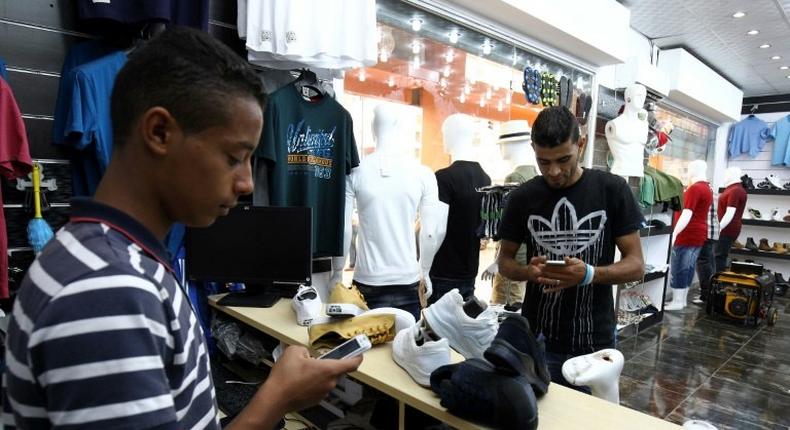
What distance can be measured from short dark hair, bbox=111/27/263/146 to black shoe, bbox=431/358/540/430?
82 cm

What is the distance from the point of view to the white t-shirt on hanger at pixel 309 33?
2.09 m

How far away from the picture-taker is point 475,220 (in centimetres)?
285

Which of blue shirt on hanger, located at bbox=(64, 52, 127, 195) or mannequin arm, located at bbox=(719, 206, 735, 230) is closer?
blue shirt on hanger, located at bbox=(64, 52, 127, 195)

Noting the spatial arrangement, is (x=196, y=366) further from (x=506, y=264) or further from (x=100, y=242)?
(x=506, y=264)

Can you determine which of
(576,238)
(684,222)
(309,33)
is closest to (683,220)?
(684,222)

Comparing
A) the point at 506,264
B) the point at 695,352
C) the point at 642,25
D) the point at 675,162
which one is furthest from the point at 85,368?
the point at 675,162

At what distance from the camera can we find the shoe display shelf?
5.01 meters

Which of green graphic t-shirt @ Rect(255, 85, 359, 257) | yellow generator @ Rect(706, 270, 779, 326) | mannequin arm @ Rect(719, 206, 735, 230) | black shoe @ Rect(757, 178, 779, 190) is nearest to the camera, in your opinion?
green graphic t-shirt @ Rect(255, 85, 359, 257)

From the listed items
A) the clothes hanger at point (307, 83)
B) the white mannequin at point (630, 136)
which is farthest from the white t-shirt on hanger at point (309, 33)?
the white mannequin at point (630, 136)

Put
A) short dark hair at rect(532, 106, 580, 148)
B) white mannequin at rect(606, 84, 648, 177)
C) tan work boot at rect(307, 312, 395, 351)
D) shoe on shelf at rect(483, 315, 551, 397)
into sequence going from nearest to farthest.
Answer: shoe on shelf at rect(483, 315, 551, 397) < tan work boot at rect(307, 312, 395, 351) < short dark hair at rect(532, 106, 580, 148) < white mannequin at rect(606, 84, 648, 177)

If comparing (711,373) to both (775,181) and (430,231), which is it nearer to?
(430,231)

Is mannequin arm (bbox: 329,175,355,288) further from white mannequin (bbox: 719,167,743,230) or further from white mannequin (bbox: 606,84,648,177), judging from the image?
white mannequin (bbox: 719,167,743,230)

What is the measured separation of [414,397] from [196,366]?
768mm

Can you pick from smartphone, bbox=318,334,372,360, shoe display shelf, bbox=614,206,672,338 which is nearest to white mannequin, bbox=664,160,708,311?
shoe display shelf, bbox=614,206,672,338
